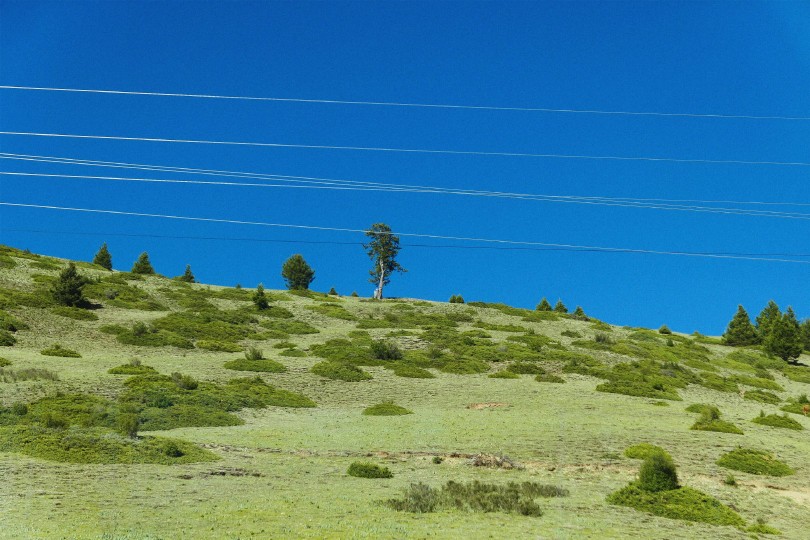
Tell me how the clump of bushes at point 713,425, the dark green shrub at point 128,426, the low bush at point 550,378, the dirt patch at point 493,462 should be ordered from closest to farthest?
1. the dark green shrub at point 128,426
2. the dirt patch at point 493,462
3. the clump of bushes at point 713,425
4. the low bush at point 550,378

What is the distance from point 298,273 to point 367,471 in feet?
302

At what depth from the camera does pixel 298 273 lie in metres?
113

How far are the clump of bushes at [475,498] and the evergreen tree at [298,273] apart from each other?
93.0 meters

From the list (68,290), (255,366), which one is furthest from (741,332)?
(68,290)

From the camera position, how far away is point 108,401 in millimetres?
31734

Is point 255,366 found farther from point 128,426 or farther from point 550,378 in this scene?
point 128,426

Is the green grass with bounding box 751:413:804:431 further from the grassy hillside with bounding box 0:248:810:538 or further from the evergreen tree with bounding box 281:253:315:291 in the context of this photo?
the evergreen tree with bounding box 281:253:315:291

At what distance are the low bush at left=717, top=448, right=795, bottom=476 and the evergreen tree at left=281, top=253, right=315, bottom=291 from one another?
8924cm

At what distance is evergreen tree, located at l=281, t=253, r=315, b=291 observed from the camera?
11288cm

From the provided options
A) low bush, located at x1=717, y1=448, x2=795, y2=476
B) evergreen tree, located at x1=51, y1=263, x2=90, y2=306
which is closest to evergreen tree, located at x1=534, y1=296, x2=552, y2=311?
evergreen tree, located at x1=51, y1=263, x2=90, y2=306

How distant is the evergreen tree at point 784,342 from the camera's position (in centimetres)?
8494

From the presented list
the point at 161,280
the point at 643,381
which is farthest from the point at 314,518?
the point at 161,280

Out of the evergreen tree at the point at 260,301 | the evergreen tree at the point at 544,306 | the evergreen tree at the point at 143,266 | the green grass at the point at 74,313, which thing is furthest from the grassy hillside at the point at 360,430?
the evergreen tree at the point at 544,306

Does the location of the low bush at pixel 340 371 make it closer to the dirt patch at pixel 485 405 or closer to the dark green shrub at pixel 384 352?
the dark green shrub at pixel 384 352
